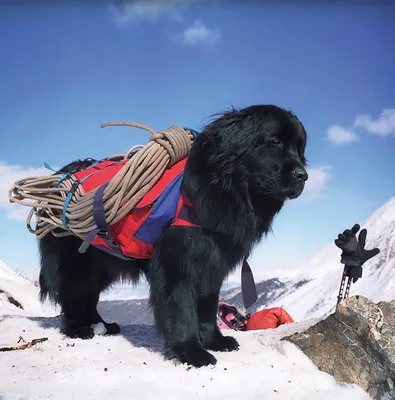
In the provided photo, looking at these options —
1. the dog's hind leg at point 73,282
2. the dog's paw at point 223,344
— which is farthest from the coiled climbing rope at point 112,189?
the dog's paw at point 223,344

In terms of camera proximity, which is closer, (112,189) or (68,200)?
(112,189)

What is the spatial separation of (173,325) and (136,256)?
0.54 metres

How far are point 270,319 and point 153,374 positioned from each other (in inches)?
67.0

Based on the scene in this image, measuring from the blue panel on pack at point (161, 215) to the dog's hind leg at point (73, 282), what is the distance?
0.66 metres

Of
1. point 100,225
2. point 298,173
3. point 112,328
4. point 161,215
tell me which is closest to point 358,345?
point 298,173

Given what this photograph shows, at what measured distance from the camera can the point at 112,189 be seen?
10.4ft

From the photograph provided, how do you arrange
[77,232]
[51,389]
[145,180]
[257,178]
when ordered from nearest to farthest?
[51,389]
[257,178]
[145,180]
[77,232]

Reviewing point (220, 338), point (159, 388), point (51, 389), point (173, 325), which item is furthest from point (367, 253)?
point (51, 389)

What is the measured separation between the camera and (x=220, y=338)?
3.19 m

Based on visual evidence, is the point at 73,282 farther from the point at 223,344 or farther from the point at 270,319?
the point at 270,319

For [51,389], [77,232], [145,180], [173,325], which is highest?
[145,180]

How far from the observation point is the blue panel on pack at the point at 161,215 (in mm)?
3000

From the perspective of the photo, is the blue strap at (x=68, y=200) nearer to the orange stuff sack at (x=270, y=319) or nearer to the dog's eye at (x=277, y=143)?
the dog's eye at (x=277, y=143)

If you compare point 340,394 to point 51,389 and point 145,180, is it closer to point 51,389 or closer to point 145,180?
point 51,389
